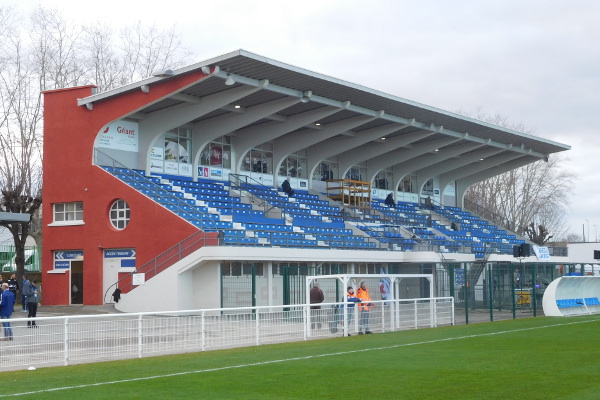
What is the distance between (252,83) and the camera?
3594 centimetres

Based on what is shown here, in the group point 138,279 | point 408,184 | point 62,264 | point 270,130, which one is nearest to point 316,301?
point 138,279

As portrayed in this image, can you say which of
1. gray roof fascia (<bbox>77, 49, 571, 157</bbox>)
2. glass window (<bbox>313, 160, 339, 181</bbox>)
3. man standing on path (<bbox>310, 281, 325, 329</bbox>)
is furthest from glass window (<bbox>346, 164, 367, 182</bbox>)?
man standing on path (<bbox>310, 281, 325, 329</bbox>)

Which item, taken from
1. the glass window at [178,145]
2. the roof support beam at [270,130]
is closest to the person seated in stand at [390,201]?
the roof support beam at [270,130]

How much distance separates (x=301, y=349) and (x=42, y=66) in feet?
107

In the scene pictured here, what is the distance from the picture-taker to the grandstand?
3391 cm

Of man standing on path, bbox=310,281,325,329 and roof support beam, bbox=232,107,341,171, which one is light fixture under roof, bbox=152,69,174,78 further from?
man standing on path, bbox=310,281,325,329

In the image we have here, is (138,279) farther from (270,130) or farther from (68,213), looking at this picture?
(270,130)

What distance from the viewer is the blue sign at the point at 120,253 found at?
118ft

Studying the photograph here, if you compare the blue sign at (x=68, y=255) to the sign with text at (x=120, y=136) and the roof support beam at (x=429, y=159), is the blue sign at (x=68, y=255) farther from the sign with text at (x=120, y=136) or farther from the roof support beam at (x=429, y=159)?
the roof support beam at (x=429, y=159)

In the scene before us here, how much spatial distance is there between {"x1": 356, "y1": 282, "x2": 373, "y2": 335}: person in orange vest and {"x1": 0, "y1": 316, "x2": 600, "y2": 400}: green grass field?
9.18 ft

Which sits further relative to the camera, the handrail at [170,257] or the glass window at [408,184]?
the glass window at [408,184]

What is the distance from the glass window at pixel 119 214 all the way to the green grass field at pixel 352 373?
17.0 metres

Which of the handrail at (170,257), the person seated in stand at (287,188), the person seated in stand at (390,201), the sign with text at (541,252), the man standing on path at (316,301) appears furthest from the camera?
the person seated in stand at (390,201)

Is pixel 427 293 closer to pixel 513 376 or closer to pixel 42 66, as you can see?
pixel 513 376
